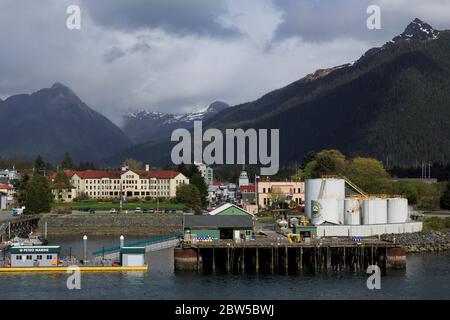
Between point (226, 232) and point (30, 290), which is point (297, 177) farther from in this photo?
point (30, 290)

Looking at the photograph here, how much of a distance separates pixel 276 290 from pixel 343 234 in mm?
27701

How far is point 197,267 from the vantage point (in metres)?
60.4

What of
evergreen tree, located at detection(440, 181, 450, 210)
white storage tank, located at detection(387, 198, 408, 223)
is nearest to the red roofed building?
evergreen tree, located at detection(440, 181, 450, 210)

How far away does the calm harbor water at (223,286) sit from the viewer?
4912 cm

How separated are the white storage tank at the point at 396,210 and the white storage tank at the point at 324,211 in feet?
19.8

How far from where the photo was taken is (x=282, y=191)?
123 m

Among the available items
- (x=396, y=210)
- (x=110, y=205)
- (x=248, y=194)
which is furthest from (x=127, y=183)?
(x=396, y=210)

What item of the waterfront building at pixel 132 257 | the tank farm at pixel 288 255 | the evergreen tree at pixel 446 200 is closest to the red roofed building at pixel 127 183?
the evergreen tree at pixel 446 200

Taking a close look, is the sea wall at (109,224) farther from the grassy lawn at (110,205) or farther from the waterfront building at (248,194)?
the waterfront building at (248,194)

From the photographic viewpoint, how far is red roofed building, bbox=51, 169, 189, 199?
146250mm

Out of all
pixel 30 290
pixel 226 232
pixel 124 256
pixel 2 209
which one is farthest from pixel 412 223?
pixel 2 209

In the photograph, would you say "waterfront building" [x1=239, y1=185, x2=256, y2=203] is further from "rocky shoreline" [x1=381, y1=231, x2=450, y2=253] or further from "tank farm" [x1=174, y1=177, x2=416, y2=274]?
"tank farm" [x1=174, y1=177, x2=416, y2=274]

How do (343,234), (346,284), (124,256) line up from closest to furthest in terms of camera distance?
1. (346,284)
2. (124,256)
3. (343,234)

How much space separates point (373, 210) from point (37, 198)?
181ft
